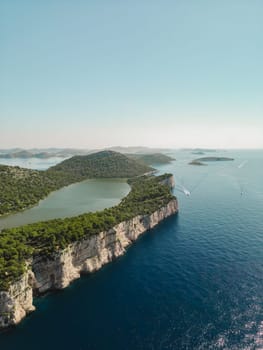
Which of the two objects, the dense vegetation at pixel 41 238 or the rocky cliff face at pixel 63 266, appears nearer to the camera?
the rocky cliff face at pixel 63 266

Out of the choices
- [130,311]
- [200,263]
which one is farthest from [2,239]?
[200,263]

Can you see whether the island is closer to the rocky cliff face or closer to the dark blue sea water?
the rocky cliff face

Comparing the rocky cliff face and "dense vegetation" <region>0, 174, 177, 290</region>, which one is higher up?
"dense vegetation" <region>0, 174, 177, 290</region>

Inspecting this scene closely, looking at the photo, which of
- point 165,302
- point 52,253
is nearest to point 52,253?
point 52,253

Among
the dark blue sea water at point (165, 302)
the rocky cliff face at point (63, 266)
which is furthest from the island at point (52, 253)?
the dark blue sea water at point (165, 302)

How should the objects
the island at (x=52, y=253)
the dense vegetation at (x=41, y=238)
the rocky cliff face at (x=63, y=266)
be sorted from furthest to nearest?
the dense vegetation at (x=41, y=238)
the island at (x=52, y=253)
the rocky cliff face at (x=63, y=266)

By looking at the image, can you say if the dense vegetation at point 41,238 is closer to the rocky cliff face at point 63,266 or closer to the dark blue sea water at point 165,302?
the rocky cliff face at point 63,266

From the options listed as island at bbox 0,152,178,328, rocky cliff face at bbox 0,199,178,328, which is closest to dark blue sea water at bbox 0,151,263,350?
rocky cliff face at bbox 0,199,178,328
